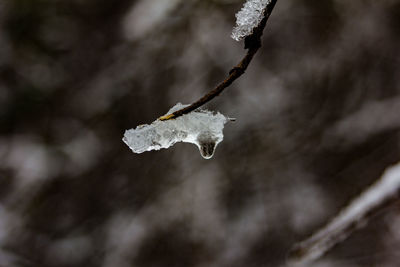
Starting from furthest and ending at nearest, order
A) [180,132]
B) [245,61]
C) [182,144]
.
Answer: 1. [182,144]
2. [180,132]
3. [245,61]

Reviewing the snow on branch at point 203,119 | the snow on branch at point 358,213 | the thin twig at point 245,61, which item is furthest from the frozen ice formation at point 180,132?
the snow on branch at point 358,213

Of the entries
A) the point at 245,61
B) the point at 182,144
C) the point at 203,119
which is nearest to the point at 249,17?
the point at 245,61

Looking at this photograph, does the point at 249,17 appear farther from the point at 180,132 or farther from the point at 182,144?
the point at 182,144

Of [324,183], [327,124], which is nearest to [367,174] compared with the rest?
[324,183]

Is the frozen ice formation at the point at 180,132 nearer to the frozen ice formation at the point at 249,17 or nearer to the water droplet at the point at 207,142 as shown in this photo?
the water droplet at the point at 207,142

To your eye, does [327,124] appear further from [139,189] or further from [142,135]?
[142,135]

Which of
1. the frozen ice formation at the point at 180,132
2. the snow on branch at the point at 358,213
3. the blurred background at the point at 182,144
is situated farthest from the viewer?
the blurred background at the point at 182,144
